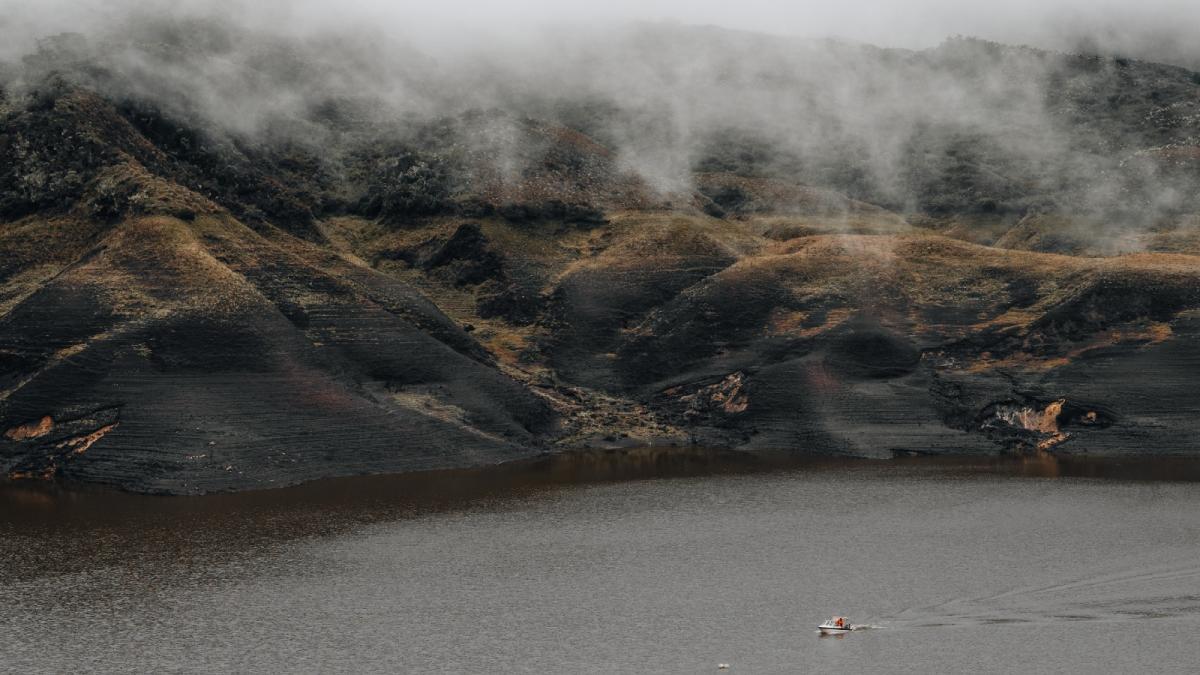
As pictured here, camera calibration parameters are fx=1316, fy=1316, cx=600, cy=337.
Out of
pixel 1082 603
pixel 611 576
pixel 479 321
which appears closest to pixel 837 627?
pixel 1082 603

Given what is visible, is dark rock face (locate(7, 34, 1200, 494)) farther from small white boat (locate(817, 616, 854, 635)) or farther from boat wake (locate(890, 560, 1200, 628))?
small white boat (locate(817, 616, 854, 635))

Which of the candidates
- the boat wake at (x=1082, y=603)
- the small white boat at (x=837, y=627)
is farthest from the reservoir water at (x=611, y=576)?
the small white boat at (x=837, y=627)

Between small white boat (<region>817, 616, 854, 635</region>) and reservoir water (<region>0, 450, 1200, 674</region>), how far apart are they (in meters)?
0.59

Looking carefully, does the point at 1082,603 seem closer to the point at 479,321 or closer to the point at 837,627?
the point at 837,627

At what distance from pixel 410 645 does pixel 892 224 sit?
5686 inches

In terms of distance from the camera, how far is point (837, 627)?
212 ft

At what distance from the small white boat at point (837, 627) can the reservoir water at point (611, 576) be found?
0.59 metres

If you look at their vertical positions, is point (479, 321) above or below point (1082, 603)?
above

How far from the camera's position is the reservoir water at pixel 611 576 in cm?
6166

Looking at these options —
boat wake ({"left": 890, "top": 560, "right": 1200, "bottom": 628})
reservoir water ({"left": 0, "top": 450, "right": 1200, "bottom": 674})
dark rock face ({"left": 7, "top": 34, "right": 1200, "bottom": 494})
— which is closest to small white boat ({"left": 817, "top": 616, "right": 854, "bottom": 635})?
reservoir water ({"left": 0, "top": 450, "right": 1200, "bottom": 674})

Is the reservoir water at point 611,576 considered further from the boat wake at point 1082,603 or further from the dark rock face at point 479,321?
the dark rock face at point 479,321

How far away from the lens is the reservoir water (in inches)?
2427

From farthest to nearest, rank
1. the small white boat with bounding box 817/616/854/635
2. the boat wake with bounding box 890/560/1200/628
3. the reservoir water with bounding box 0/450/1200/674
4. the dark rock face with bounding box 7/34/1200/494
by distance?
1. the dark rock face with bounding box 7/34/1200/494
2. the boat wake with bounding box 890/560/1200/628
3. the small white boat with bounding box 817/616/854/635
4. the reservoir water with bounding box 0/450/1200/674

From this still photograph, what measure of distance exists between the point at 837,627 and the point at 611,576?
15.2 metres
